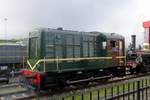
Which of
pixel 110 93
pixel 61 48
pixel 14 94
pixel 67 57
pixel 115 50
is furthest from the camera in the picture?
pixel 115 50

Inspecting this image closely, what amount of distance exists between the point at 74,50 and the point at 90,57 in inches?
57.9

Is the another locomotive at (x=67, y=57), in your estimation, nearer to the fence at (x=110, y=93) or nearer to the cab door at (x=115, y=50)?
the cab door at (x=115, y=50)

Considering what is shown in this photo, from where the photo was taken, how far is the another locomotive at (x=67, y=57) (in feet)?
41.5

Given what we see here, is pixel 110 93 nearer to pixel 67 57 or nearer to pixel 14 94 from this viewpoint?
pixel 14 94

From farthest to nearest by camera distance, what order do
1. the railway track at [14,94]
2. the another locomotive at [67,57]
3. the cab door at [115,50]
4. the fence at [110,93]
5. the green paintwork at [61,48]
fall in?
the cab door at [115,50] < the green paintwork at [61,48] < the another locomotive at [67,57] < the railway track at [14,94] < the fence at [110,93]

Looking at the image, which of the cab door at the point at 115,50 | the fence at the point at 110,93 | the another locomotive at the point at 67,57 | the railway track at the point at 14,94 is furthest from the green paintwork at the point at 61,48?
the fence at the point at 110,93

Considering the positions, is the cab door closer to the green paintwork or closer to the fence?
the green paintwork

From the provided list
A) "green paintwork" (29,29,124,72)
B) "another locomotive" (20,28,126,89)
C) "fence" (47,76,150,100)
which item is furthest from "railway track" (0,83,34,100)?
"fence" (47,76,150,100)

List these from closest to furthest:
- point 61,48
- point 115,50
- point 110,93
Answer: point 110,93
point 61,48
point 115,50

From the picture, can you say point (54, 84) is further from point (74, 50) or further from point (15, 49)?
point (15, 49)

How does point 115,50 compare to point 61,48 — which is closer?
point 61,48

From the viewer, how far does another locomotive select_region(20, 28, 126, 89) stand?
12.7 m

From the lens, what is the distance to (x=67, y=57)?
45.1 ft

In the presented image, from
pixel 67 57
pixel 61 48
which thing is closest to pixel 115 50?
pixel 67 57
